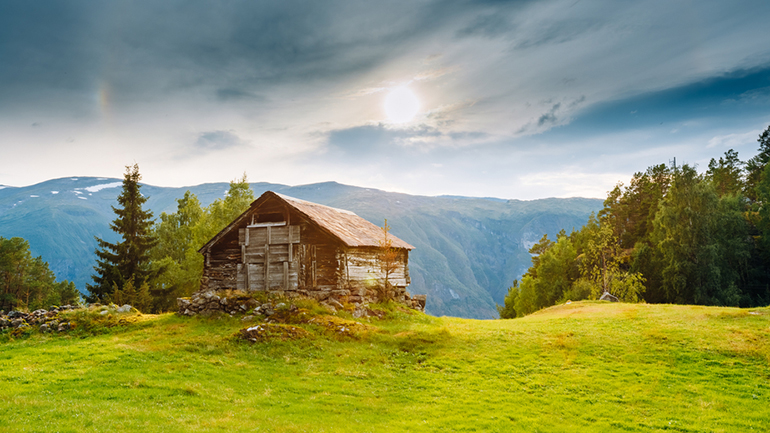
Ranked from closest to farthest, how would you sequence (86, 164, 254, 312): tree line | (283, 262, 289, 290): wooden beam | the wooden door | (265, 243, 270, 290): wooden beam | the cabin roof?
the cabin roof < (283, 262, 289, 290): wooden beam < the wooden door < (265, 243, 270, 290): wooden beam < (86, 164, 254, 312): tree line

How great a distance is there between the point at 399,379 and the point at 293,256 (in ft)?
49.6

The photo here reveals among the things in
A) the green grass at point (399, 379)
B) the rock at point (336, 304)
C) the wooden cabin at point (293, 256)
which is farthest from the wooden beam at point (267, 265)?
the green grass at point (399, 379)

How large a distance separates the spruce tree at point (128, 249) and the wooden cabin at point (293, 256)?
868 inches

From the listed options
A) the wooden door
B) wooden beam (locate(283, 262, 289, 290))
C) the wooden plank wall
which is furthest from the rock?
wooden beam (locate(283, 262, 289, 290))

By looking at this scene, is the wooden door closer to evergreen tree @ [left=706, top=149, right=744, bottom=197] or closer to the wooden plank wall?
the wooden plank wall

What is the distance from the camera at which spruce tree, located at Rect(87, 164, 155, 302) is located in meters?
45.4

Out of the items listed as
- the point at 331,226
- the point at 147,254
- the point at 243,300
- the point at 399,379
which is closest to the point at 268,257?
the point at 331,226

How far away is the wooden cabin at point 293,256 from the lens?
2748 centimetres

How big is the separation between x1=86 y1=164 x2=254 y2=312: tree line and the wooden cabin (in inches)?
605

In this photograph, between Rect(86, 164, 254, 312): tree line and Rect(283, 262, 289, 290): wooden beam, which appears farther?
Rect(86, 164, 254, 312): tree line

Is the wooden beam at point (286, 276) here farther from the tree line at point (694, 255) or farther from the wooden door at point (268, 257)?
the tree line at point (694, 255)

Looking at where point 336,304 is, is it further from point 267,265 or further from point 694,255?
point 694,255

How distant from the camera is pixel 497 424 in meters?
11.3

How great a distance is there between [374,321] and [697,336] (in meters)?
16.4
